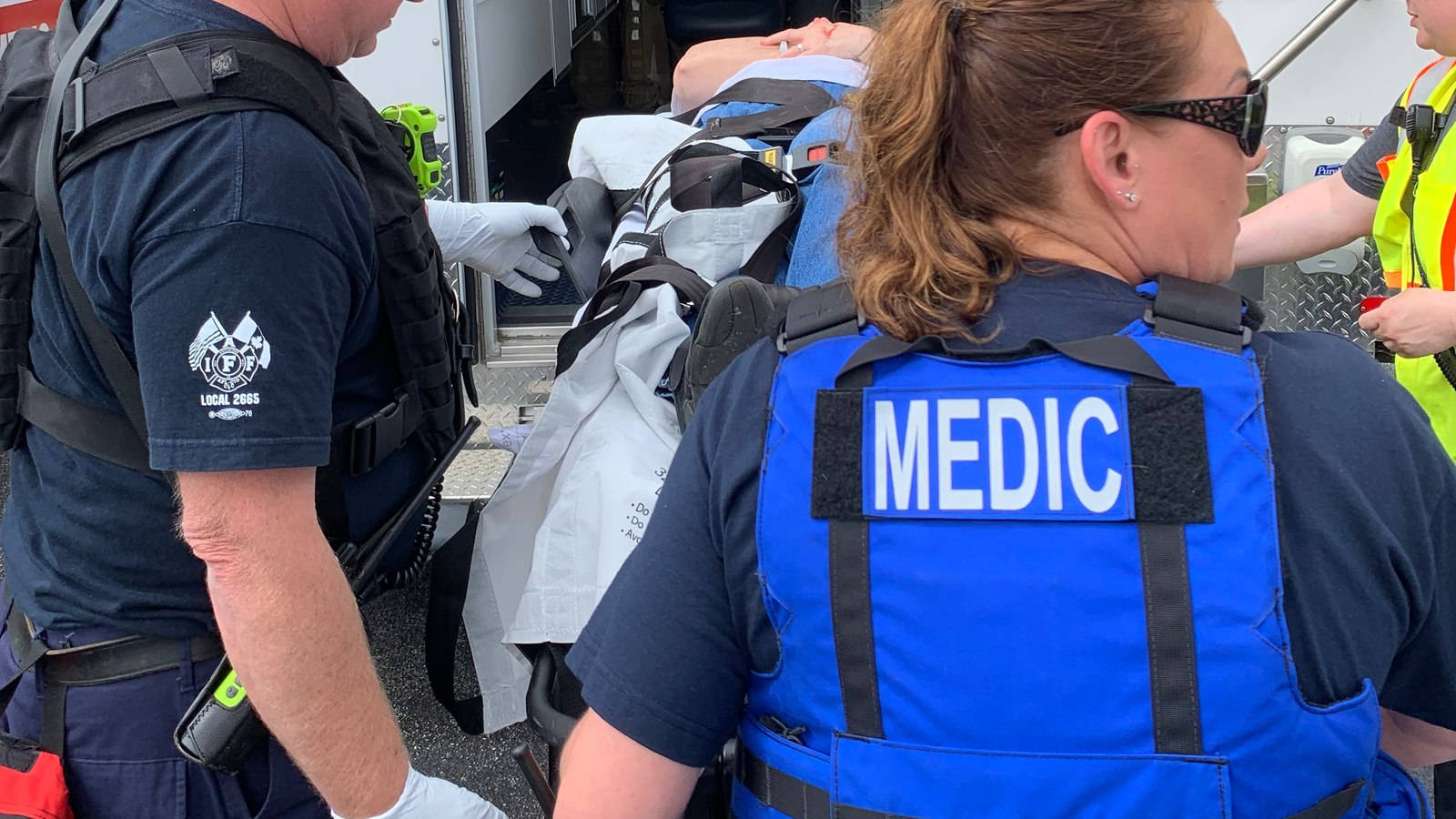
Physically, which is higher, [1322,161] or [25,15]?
[25,15]

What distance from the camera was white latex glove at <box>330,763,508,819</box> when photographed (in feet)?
4.56

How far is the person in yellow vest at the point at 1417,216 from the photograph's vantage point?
1830 mm

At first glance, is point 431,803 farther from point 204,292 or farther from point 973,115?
point 973,115

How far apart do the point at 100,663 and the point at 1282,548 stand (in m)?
1.30

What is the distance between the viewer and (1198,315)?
94cm

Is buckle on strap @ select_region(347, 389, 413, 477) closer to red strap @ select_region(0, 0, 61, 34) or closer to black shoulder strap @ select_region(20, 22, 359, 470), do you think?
black shoulder strap @ select_region(20, 22, 359, 470)

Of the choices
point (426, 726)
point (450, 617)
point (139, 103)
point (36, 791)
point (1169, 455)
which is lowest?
point (426, 726)

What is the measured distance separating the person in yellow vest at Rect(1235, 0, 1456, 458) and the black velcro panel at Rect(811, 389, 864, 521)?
127 cm

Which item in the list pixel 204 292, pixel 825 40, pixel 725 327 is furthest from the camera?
pixel 825 40

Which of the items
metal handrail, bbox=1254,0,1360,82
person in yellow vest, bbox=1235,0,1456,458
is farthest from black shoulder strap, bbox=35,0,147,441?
metal handrail, bbox=1254,0,1360,82

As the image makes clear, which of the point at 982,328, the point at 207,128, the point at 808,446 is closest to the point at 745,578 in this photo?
the point at 808,446

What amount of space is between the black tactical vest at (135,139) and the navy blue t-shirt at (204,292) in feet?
0.06

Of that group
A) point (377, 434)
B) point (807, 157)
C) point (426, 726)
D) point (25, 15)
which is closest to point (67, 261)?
point (377, 434)

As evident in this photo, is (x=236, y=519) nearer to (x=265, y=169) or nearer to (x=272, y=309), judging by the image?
(x=272, y=309)
